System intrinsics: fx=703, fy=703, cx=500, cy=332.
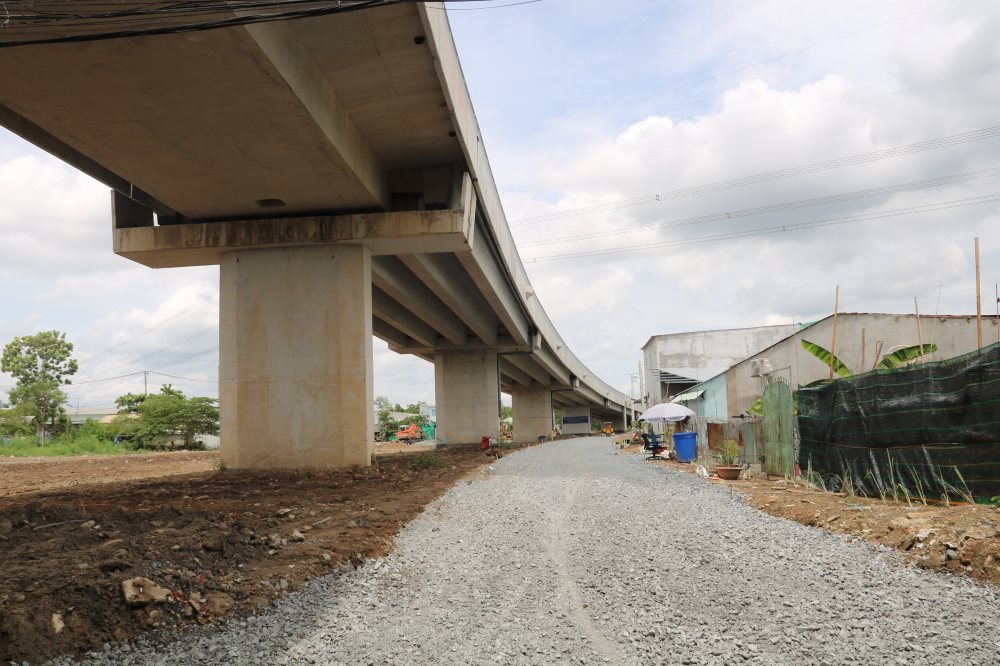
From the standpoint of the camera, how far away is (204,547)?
6734 mm

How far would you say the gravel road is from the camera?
4.67 meters

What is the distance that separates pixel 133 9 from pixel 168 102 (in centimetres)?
224

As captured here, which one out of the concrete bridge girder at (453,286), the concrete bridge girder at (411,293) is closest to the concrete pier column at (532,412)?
the concrete bridge girder at (453,286)

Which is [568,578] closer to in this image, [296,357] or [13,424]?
[296,357]

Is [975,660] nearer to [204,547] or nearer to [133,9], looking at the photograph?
[204,547]

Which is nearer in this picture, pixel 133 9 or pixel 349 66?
pixel 133 9

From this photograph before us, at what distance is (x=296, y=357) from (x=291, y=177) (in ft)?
13.9

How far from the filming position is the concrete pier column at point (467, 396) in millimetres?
37125

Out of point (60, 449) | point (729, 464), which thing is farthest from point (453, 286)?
point (60, 449)

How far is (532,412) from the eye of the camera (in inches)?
2472

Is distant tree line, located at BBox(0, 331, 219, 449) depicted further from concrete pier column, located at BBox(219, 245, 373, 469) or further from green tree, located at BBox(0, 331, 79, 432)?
concrete pier column, located at BBox(219, 245, 373, 469)

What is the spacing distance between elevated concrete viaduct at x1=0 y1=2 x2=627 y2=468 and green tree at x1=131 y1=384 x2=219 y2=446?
1016 inches

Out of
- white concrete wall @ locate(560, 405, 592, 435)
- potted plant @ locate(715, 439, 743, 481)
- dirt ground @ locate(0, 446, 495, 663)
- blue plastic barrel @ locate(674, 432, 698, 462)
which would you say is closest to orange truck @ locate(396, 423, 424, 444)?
white concrete wall @ locate(560, 405, 592, 435)

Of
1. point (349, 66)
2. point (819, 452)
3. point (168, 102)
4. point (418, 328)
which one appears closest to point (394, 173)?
point (349, 66)
